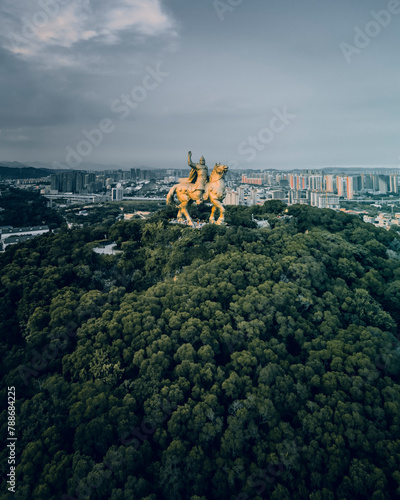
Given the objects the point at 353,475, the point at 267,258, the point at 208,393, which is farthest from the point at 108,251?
the point at 353,475

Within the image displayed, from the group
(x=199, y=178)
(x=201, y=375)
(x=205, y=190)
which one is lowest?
(x=201, y=375)

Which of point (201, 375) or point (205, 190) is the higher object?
point (205, 190)

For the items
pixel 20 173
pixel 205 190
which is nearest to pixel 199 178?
pixel 205 190

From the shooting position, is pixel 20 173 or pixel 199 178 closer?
pixel 199 178

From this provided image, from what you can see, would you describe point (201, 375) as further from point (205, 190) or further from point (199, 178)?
point (199, 178)

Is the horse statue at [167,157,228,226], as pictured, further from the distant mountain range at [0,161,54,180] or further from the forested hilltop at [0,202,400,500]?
the distant mountain range at [0,161,54,180]

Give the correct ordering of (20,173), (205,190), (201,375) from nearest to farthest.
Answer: (201,375) → (205,190) → (20,173)

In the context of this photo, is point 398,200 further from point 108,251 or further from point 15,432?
point 15,432

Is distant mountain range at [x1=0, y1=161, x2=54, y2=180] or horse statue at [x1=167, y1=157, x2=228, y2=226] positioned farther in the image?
distant mountain range at [x1=0, y1=161, x2=54, y2=180]

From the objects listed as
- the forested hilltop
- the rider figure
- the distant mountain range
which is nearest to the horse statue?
the rider figure
